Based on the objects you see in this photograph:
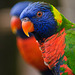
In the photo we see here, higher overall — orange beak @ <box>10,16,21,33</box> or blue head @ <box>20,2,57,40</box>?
blue head @ <box>20,2,57,40</box>

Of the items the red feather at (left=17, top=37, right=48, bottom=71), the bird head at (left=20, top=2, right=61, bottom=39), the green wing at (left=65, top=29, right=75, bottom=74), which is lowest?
the red feather at (left=17, top=37, right=48, bottom=71)

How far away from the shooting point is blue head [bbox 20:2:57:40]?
38.4 inches

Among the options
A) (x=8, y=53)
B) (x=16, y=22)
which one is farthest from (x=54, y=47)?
(x=8, y=53)

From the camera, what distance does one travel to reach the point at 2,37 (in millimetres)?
3070

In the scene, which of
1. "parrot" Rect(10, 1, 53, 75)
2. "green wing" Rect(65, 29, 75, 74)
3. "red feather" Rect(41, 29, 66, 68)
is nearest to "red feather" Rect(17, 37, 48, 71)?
"parrot" Rect(10, 1, 53, 75)

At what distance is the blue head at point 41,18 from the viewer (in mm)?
976

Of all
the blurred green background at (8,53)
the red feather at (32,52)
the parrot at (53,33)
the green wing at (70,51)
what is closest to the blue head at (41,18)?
the parrot at (53,33)

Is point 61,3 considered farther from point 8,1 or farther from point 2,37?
point 2,37

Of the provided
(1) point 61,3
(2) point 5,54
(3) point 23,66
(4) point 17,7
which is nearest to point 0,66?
(2) point 5,54

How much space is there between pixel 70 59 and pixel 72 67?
2.3 inches

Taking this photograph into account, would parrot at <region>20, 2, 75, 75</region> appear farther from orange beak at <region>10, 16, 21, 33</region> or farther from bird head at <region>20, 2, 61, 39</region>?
orange beak at <region>10, 16, 21, 33</region>

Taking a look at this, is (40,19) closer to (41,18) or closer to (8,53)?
(41,18)

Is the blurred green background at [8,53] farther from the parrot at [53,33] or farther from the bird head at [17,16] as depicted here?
the parrot at [53,33]

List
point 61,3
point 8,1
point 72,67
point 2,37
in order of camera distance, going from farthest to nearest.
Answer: point 2,37, point 8,1, point 61,3, point 72,67
